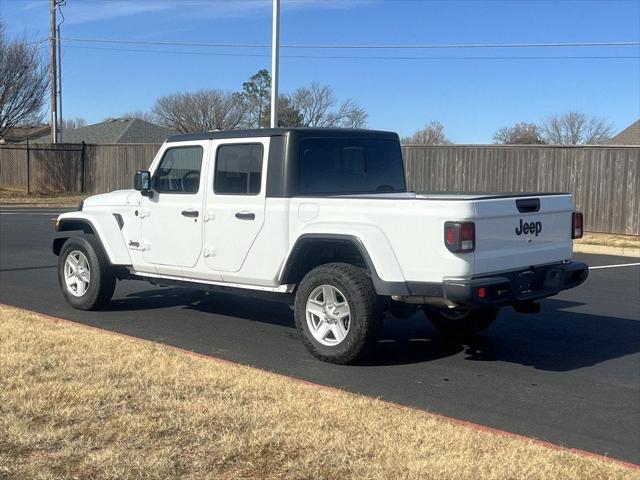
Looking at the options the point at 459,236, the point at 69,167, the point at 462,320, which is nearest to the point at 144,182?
the point at 462,320

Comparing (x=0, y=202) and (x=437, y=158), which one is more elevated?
(x=437, y=158)

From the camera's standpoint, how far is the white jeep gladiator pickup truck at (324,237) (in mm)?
6133

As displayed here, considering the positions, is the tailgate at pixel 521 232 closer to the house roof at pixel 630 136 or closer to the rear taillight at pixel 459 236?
the rear taillight at pixel 459 236

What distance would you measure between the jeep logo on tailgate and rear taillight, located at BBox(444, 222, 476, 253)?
2.29 ft

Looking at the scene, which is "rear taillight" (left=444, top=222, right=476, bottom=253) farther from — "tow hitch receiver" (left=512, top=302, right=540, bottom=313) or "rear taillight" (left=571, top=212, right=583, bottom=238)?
"rear taillight" (left=571, top=212, right=583, bottom=238)

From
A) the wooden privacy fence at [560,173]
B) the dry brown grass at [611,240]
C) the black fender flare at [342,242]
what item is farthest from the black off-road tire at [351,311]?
the wooden privacy fence at [560,173]

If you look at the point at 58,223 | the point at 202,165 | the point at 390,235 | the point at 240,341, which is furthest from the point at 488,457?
the point at 58,223

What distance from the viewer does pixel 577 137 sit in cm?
5806

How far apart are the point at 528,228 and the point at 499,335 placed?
1.94 meters

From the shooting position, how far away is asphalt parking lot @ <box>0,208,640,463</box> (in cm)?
551

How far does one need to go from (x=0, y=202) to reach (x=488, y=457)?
96.4ft

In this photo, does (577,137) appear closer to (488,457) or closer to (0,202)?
(0,202)

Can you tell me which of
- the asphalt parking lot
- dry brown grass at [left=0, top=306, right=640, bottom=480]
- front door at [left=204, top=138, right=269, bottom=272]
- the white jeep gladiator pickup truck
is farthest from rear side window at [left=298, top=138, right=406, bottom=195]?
dry brown grass at [left=0, top=306, right=640, bottom=480]

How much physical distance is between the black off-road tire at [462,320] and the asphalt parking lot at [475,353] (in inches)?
5.6
